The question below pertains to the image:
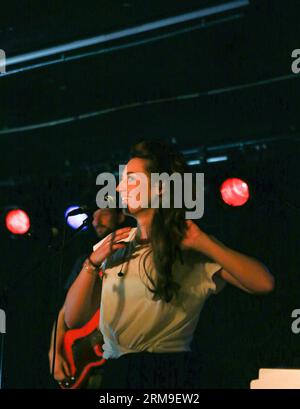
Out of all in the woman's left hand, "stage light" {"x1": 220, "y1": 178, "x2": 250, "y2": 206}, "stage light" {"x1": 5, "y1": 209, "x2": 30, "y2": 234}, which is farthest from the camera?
"stage light" {"x1": 5, "y1": 209, "x2": 30, "y2": 234}

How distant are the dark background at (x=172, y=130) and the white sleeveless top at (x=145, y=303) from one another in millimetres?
255

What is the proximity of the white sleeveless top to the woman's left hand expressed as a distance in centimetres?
4

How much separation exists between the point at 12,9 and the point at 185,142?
4.04 feet

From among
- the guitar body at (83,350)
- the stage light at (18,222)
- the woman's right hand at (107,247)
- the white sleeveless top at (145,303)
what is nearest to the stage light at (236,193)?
the white sleeveless top at (145,303)

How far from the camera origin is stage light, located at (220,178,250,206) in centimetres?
323

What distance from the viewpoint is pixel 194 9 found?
3.23 m

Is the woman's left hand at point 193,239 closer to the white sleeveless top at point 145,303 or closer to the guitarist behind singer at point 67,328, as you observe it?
the white sleeveless top at point 145,303

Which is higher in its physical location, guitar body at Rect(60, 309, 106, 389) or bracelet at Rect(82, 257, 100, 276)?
bracelet at Rect(82, 257, 100, 276)

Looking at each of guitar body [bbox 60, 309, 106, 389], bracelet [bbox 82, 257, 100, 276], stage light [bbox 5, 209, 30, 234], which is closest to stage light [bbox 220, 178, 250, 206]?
Answer: bracelet [bbox 82, 257, 100, 276]

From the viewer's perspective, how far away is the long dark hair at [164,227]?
284cm

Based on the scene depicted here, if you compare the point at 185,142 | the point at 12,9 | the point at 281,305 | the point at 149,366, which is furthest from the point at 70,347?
the point at 12,9

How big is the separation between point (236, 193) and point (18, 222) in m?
1.16

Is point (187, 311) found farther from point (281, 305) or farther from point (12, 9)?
point (12, 9)

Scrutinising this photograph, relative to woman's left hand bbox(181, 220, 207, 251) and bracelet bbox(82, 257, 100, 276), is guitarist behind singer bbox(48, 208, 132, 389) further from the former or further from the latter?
woman's left hand bbox(181, 220, 207, 251)
